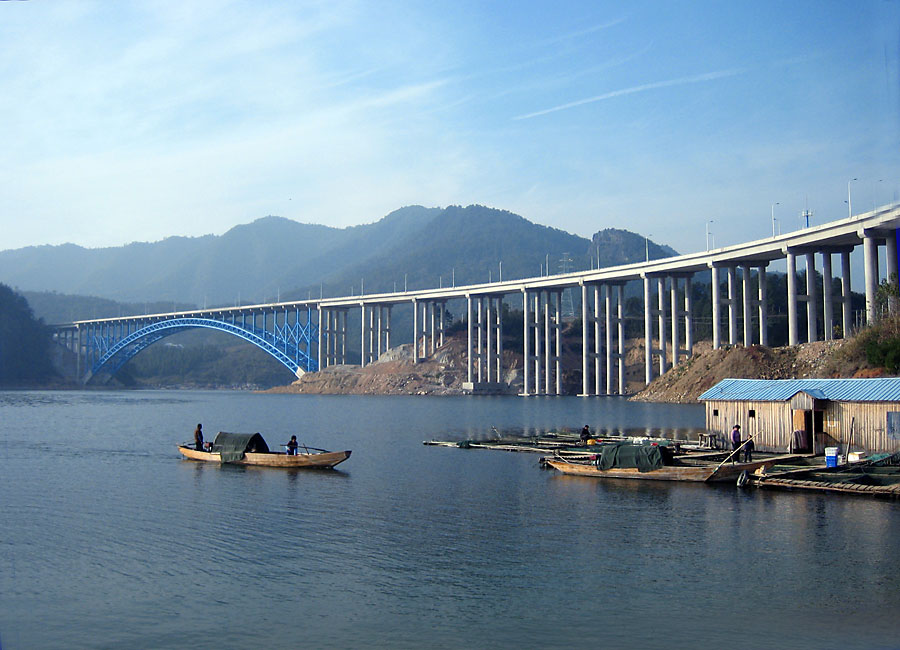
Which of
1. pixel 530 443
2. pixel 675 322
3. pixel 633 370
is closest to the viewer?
pixel 530 443

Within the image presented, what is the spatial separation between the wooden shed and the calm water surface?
5792 mm

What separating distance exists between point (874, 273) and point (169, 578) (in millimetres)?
63682

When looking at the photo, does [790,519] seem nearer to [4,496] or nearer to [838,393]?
[838,393]

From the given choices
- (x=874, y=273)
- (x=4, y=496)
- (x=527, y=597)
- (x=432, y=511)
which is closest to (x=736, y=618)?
(x=527, y=597)

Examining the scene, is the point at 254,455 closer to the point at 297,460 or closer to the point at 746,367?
the point at 297,460

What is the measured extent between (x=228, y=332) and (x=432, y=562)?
154 metres

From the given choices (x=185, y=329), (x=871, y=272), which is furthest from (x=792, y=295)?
(x=185, y=329)

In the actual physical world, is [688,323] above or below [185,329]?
below

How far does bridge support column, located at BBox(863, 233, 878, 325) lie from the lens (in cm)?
6906

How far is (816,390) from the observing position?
36219 millimetres

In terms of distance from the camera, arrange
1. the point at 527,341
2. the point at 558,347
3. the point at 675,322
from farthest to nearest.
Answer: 1. the point at 527,341
2. the point at 558,347
3. the point at 675,322

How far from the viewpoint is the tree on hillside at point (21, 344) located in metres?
160

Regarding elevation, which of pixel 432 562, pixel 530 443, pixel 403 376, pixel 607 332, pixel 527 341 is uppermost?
pixel 607 332

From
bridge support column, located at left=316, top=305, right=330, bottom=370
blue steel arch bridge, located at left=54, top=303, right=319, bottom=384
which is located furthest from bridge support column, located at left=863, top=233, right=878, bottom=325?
bridge support column, located at left=316, top=305, right=330, bottom=370
